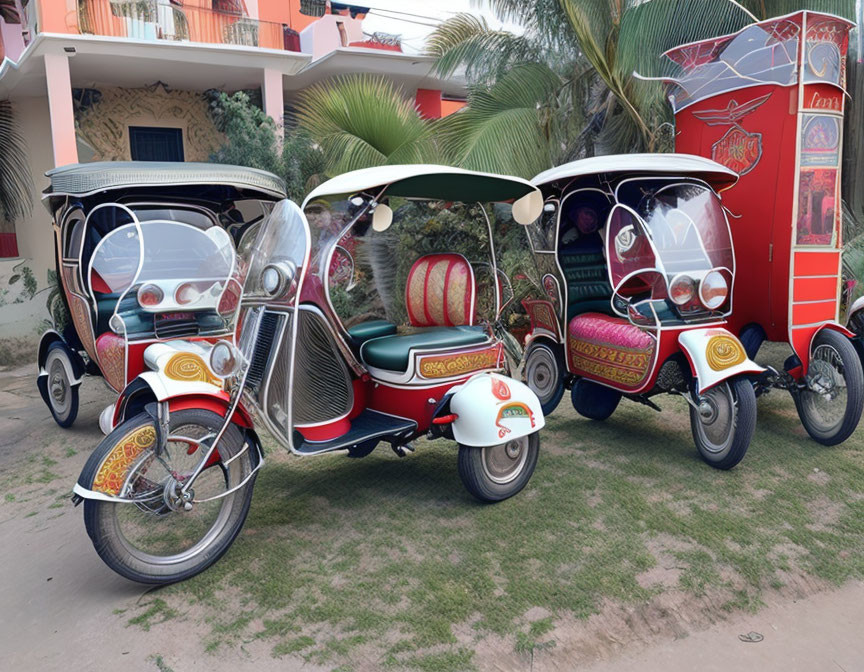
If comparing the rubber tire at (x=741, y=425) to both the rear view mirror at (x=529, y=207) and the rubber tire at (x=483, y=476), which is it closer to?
the rubber tire at (x=483, y=476)

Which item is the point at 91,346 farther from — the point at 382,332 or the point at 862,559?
the point at 862,559

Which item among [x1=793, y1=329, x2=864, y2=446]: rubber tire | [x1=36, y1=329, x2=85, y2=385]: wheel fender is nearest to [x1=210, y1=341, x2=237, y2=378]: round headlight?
[x1=36, y1=329, x2=85, y2=385]: wheel fender

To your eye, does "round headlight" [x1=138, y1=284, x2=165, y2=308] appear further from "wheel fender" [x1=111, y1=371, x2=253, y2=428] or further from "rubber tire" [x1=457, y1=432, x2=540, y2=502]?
"rubber tire" [x1=457, y1=432, x2=540, y2=502]

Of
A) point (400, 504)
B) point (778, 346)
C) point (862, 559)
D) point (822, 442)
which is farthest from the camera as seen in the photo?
point (778, 346)

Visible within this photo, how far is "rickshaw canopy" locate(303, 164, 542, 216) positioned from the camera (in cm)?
365

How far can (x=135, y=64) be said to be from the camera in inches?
460

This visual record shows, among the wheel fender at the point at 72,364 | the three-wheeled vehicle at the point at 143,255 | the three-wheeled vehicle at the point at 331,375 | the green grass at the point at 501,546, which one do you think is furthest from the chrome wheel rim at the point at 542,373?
the wheel fender at the point at 72,364

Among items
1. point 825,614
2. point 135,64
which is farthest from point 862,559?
point 135,64

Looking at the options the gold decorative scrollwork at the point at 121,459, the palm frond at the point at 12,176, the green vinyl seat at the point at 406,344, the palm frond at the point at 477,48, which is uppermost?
the palm frond at the point at 477,48

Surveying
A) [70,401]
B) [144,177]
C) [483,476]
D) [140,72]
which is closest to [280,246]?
[483,476]

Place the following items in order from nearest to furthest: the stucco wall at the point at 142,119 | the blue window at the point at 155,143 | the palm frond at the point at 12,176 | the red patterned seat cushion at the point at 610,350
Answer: the red patterned seat cushion at the point at 610,350 → the palm frond at the point at 12,176 → the stucco wall at the point at 142,119 → the blue window at the point at 155,143

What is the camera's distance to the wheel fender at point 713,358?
14.0 feet

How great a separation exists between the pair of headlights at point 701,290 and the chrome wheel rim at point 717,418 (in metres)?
0.57

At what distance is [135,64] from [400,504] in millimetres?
10396
